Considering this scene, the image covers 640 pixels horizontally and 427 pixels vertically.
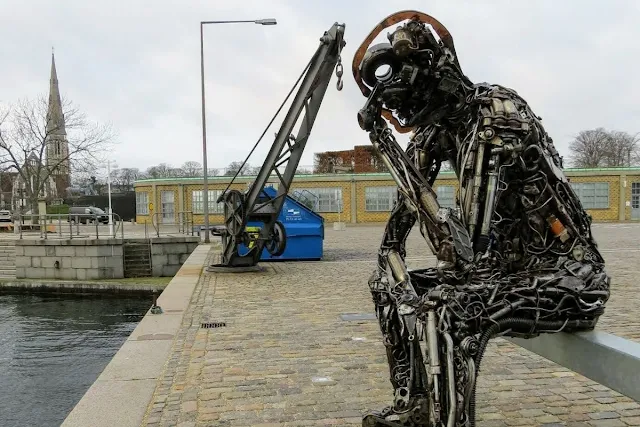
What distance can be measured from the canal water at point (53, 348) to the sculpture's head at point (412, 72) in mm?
5137

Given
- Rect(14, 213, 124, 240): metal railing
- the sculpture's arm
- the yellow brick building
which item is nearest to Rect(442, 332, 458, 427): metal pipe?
the sculpture's arm

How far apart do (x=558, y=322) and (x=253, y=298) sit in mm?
7520

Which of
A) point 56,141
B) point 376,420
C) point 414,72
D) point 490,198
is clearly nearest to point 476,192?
point 490,198

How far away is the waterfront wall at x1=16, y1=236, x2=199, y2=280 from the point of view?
65.2 ft

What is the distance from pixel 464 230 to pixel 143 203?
4350cm

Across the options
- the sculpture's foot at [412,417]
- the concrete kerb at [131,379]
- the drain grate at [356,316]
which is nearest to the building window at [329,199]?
the concrete kerb at [131,379]

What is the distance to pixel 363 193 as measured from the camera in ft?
138

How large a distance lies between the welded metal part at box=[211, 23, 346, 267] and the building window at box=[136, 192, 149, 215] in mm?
30838

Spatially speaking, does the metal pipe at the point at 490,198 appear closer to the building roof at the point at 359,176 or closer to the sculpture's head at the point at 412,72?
the sculpture's head at the point at 412,72

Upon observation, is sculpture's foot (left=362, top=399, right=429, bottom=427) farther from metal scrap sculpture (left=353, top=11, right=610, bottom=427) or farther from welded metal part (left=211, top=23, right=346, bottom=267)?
welded metal part (left=211, top=23, right=346, bottom=267)

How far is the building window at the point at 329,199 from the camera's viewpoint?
42156 mm

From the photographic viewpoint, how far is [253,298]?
33.9 feet

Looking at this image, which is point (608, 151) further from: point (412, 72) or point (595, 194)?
point (412, 72)

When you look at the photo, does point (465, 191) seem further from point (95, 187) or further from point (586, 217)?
point (95, 187)
